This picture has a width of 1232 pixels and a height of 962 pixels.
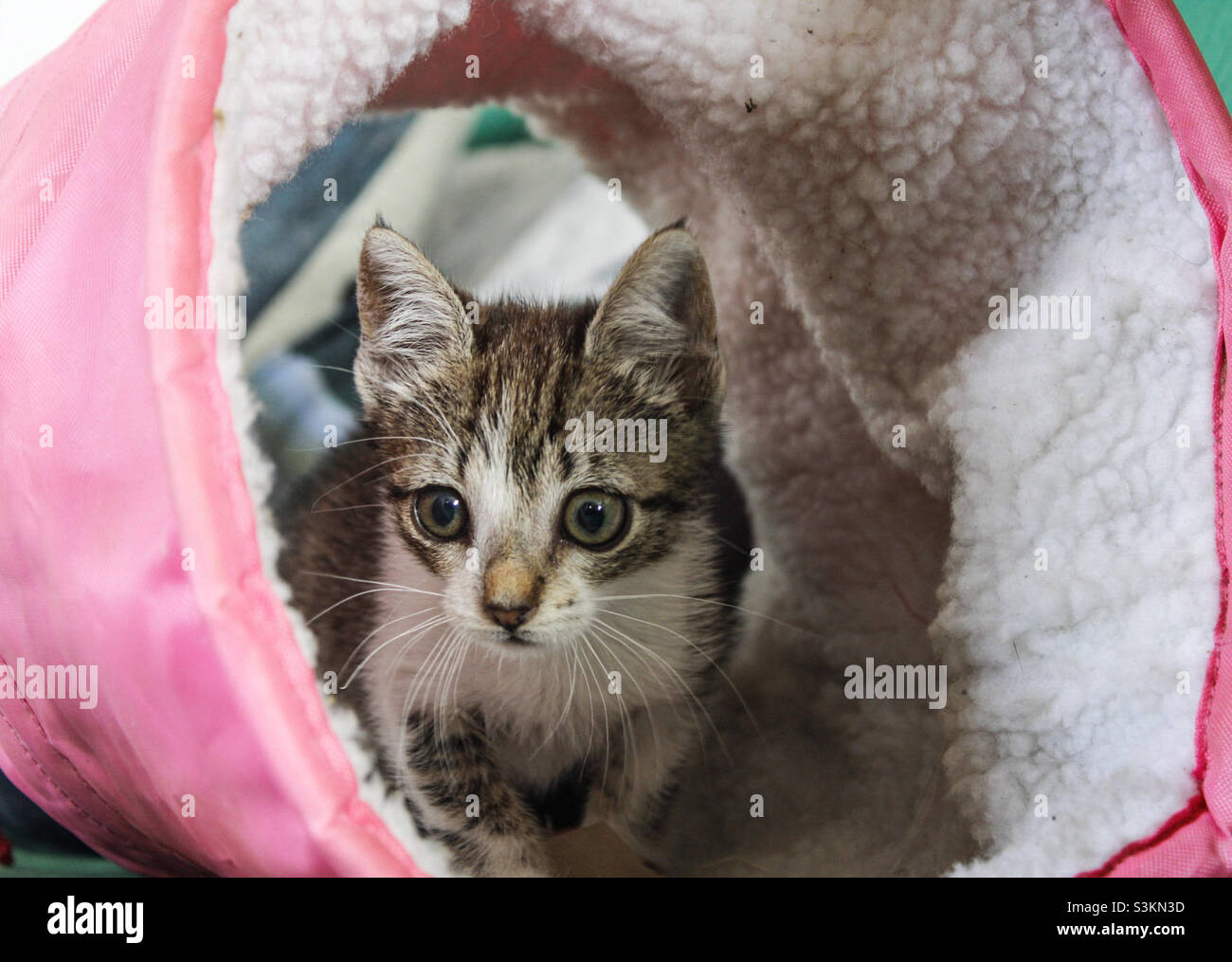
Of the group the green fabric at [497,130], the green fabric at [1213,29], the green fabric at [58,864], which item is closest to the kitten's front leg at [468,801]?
the green fabric at [58,864]

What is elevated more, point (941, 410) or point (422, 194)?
point (422, 194)

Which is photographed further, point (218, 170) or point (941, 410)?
point (941, 410)

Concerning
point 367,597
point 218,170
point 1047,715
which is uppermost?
point 218,170

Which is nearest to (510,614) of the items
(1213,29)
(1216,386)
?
(1216,386)

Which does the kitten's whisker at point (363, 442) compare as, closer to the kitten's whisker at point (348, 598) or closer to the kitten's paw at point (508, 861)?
the kitten's whisker at point (348, 598)

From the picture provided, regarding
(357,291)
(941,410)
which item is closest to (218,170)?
(357,291)

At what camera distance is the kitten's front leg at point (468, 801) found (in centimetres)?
70

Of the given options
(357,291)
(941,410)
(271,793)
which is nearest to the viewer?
(271,793)

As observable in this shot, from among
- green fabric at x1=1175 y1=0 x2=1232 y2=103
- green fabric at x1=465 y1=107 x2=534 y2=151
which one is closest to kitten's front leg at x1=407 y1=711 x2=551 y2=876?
green fabric at x1=465 y1=107 x2=534 y2=151

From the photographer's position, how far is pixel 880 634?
0.87 m

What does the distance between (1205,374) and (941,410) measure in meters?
0.20

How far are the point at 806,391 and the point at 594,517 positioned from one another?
1.04 feet

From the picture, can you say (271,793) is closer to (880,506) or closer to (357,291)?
(357,291)

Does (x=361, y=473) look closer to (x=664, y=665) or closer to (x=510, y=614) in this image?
(x=510, y=614)
